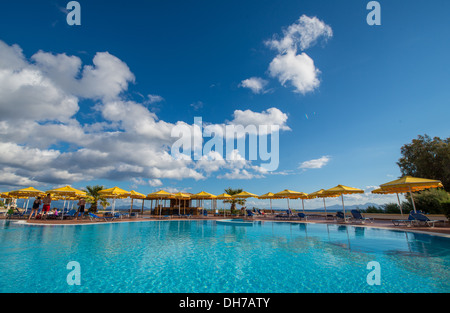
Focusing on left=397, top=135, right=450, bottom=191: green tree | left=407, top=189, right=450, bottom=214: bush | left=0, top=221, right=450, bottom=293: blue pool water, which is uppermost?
left=397, top=135, right=450, bottom=191: green tree

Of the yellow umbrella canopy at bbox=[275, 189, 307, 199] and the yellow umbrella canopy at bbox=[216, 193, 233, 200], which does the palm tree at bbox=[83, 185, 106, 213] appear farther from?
the yellow umbrella canopy at bbox=[275, 189, 307, 199]

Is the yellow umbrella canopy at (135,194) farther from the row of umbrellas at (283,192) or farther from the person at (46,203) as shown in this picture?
the person at (46,203)

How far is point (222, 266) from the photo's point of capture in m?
6.35

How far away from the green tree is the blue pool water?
15.0 meters

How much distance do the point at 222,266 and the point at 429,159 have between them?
25866 mm

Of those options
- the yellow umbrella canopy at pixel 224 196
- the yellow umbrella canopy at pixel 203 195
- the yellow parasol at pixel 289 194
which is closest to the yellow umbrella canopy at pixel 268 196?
the yellow parasol at pixel 289 194

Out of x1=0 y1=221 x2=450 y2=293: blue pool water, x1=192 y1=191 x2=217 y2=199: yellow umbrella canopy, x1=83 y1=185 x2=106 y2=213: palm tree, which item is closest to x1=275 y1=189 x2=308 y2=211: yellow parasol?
x1=192 y1=191 x2=217 y2=199: yellow umbrella canopy

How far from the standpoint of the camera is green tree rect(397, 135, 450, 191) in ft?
62.3

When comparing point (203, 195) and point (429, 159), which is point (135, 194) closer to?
point (203, 195)

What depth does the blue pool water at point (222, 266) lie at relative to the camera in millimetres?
4746

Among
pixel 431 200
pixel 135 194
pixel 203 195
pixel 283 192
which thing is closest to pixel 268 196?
pixel 283 192

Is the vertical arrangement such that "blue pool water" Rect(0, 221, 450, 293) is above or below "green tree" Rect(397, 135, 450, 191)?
below

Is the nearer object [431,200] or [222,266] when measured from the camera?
[222,266]
